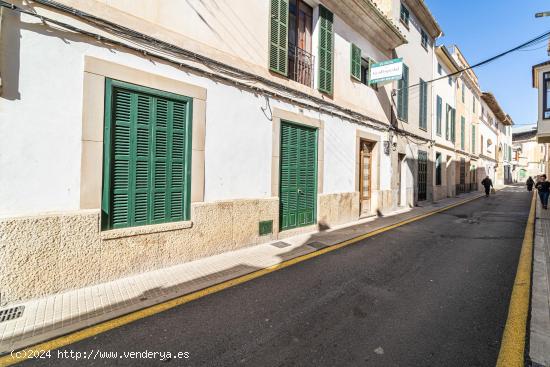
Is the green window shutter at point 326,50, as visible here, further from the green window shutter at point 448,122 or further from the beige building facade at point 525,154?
the beige building facade at point 525,154

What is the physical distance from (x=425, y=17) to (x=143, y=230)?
1735 centimetres

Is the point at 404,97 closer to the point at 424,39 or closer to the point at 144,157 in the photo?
the point at 424,39

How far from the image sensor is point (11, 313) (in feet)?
9.95

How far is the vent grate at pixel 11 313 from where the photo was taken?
2945 millimetres

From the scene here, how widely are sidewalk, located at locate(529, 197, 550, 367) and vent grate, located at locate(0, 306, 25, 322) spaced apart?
202 inches

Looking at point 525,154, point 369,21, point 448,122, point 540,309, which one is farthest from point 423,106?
point 525,154

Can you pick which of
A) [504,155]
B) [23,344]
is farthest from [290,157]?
[504,155]

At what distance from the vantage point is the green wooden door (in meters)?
6.71

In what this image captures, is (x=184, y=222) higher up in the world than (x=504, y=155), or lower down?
lower down

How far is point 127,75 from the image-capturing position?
4.11 m

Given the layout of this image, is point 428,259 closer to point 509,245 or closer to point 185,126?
point 509,245

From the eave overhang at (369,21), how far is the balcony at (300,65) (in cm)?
180

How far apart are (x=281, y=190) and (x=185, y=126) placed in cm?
279

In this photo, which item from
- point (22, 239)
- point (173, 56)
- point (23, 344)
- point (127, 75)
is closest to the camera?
point (23, 344)
